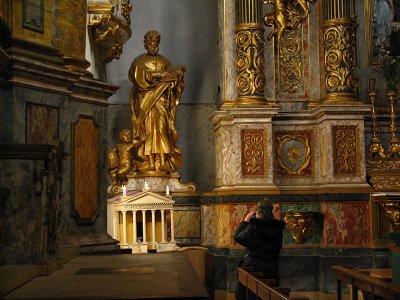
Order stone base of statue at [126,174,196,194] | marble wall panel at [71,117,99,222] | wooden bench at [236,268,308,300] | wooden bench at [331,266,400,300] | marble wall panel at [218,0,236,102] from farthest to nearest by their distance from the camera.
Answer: stone base of statue at [126,174,196,194] < marble wall panel at [218,0,236,102] < marble wall panel at [71,117,99,222] < wooden bench at [331,266,400,300] < wooden bench at [236,268,308,300]

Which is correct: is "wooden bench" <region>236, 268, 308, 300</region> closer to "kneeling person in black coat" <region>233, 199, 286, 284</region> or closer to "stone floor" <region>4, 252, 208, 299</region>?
"kneeling person in black coat" <region>233, 199, 286, 284</region>

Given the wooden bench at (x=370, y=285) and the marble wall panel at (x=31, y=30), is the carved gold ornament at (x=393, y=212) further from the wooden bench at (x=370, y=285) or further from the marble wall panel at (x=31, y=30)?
the marble wall panel at (x=31, y=30)

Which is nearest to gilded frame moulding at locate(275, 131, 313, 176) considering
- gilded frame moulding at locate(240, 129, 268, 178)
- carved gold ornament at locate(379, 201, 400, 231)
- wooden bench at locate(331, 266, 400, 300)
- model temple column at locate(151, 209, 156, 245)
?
gilded frame moulding at locate(240, 129, 268, 178)

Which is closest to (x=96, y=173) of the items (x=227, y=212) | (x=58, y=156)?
(x=58, y=156)

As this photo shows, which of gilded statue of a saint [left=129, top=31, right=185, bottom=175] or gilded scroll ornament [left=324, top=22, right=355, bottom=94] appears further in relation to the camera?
gilded statue of a saint [left=129, top=31, right=185, bottom=175]

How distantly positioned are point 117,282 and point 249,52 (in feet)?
27.2

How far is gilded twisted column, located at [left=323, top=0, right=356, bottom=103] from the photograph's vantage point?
41.4 feet

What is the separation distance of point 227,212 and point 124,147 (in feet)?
8.19

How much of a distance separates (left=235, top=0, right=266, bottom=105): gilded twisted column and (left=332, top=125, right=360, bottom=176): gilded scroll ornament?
136cm

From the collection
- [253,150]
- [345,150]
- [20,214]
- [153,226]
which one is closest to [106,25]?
[253,150]

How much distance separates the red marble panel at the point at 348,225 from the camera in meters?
12.2

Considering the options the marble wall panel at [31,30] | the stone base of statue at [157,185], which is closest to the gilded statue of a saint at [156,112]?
the stone base of statue at [157,185]

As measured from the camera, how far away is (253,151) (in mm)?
12391

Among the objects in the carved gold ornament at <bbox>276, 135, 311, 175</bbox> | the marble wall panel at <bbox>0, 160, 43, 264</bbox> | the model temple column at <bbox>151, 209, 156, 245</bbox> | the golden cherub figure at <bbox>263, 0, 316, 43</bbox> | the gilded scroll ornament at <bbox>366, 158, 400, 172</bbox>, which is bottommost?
the model temple column at <bbox>151, 209, 156, 245</bbox>
